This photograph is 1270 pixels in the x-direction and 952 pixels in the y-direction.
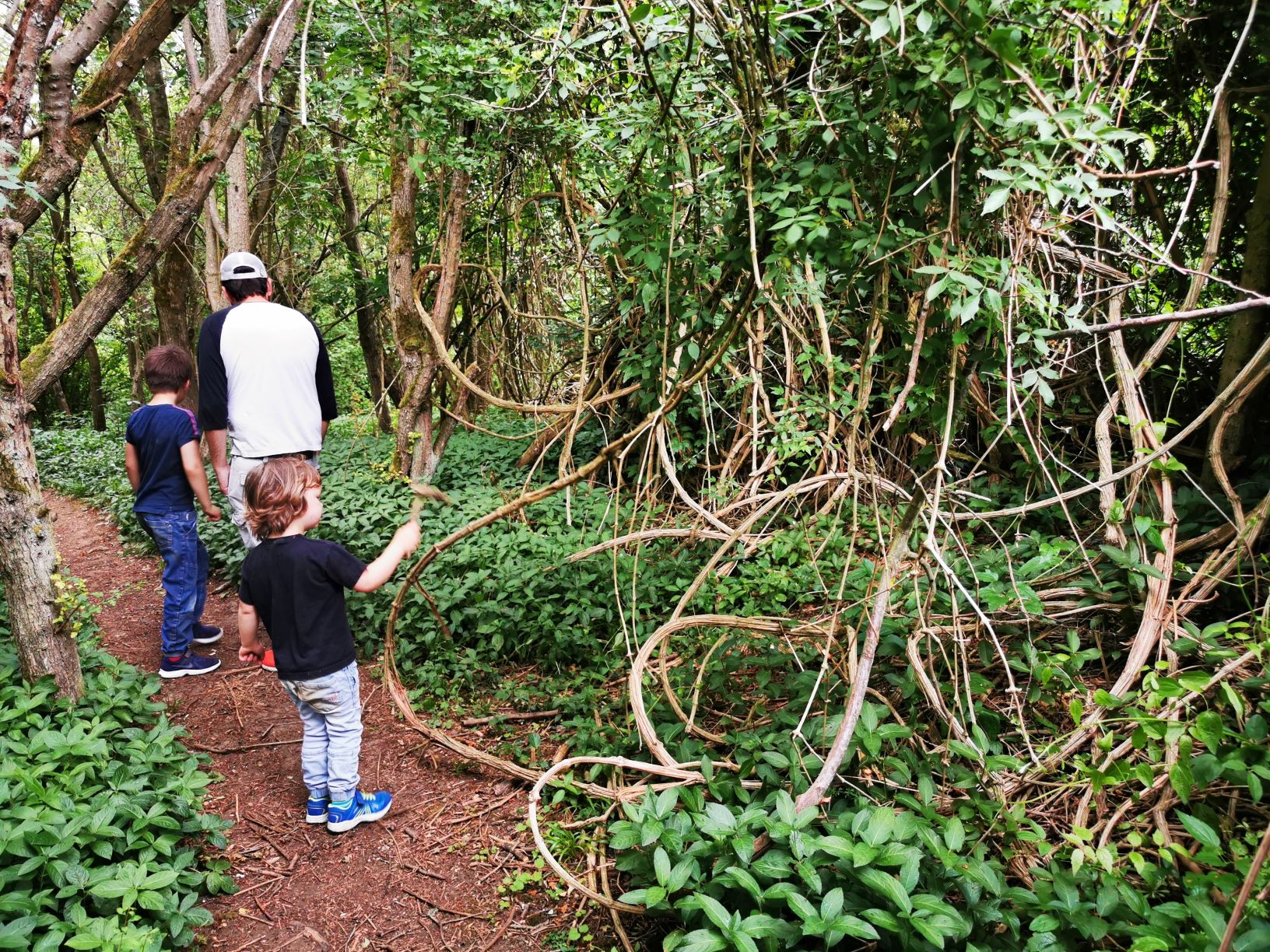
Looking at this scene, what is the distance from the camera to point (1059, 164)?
2.00 metres

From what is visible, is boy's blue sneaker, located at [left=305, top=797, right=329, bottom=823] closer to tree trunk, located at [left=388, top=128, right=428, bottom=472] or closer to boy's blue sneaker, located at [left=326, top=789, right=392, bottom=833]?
boy's blue sneaker, located at [left=326, top=789, right=392, bottom=833]

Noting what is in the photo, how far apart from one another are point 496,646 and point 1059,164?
338 cm

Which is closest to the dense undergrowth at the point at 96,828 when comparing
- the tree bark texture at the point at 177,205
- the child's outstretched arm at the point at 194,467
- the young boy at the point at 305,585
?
the young boy at the point at 305,585

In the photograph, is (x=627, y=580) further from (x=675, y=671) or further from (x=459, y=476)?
(x=459, y=476)

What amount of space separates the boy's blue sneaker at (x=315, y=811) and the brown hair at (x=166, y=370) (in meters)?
2.46

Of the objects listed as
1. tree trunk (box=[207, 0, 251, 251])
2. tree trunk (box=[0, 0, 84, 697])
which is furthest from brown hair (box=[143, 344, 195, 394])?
tree trunk (box=[207, 0, 251, 251])

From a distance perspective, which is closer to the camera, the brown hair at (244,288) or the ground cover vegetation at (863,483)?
the ground cover vegetation at (863,483)

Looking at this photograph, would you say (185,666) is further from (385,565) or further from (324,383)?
(385,565)

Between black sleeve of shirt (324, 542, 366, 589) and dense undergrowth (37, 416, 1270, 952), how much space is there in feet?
3.69

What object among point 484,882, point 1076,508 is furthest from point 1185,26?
point 484,882

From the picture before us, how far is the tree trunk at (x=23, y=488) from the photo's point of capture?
288 centimetres

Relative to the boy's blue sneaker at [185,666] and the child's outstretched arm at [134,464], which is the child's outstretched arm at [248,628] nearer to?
the boy's blue sneaker at [185,666]

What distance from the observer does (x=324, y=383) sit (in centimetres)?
420

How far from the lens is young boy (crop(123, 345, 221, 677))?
4105mm
